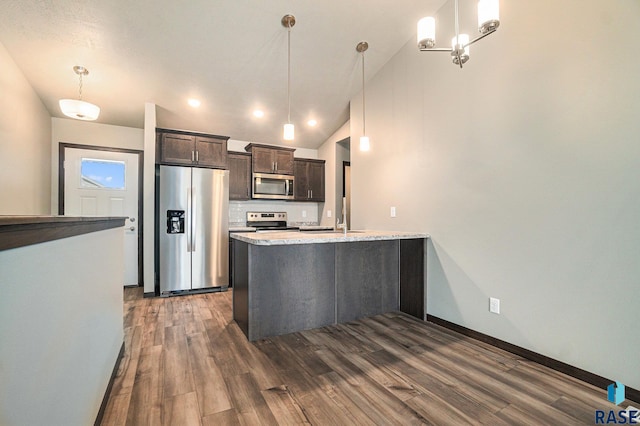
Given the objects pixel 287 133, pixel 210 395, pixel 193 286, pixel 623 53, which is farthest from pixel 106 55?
pixel 623 53

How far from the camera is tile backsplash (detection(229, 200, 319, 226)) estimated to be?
5.09 metres

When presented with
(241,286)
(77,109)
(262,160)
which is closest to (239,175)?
(262,160)

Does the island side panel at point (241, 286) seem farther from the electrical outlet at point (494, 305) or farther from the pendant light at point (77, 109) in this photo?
the electrical outlet at point (494, 305)

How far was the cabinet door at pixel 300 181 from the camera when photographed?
5348 millimetres

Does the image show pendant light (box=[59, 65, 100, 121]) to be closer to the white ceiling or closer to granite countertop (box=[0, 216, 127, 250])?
the white ceiling

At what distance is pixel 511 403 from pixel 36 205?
506 cm

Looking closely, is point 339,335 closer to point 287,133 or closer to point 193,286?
point 287,133

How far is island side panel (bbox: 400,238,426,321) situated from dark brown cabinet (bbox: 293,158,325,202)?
2478 mm

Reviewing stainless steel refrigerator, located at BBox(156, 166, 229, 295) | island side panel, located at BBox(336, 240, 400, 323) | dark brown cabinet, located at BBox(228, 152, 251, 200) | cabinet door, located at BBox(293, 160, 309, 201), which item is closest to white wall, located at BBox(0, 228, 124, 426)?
island side panel, located at BBox(336, 240, 400, 323)

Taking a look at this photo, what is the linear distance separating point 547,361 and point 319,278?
1893 mm

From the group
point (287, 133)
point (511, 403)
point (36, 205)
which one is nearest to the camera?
point (511, 403)

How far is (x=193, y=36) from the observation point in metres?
2.86

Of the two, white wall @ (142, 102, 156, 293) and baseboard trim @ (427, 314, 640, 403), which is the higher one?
white wall @ (142, 102, 156, 293)

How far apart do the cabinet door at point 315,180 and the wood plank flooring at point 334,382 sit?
3.16 m
